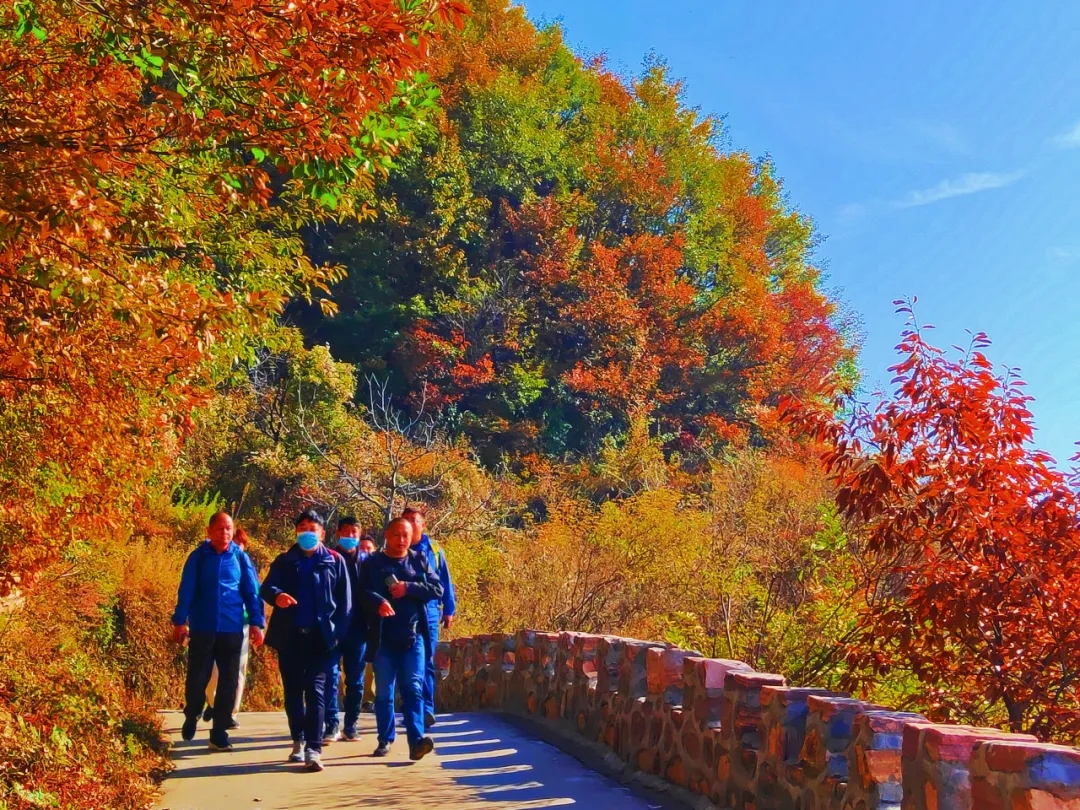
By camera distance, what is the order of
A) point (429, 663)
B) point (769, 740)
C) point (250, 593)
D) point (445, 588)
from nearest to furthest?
point (769, 740), point (250, 593), point (429, 663), point (445, 588)

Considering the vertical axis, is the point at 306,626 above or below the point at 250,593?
below

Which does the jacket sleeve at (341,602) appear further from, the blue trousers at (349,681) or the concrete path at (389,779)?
the concrete path at (389,779)

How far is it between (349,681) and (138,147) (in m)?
4.90

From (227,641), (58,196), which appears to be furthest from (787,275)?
(58,196)

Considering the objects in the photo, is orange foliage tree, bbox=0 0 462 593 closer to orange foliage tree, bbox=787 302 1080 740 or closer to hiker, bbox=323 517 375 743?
hiker, bbox=323 517 375 743

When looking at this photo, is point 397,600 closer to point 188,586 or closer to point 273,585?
point 273,585

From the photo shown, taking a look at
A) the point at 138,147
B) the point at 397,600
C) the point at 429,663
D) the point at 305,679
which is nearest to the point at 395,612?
the point at 397,600

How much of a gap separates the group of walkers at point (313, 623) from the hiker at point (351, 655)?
2 centimetres

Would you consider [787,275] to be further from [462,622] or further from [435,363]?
[462,622]

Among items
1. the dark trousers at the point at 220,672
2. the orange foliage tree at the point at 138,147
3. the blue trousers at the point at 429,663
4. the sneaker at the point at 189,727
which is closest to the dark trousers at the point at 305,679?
the dark trousers at the point at 220,672

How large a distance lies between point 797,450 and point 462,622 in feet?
56.6

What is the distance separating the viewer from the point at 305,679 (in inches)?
302

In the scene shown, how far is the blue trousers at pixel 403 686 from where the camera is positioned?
7.71 m

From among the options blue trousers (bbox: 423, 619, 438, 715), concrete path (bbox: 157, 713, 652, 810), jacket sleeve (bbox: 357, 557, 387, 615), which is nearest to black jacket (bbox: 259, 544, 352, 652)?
jacket sleeve (bbox: 357, 557, 387, 615)
